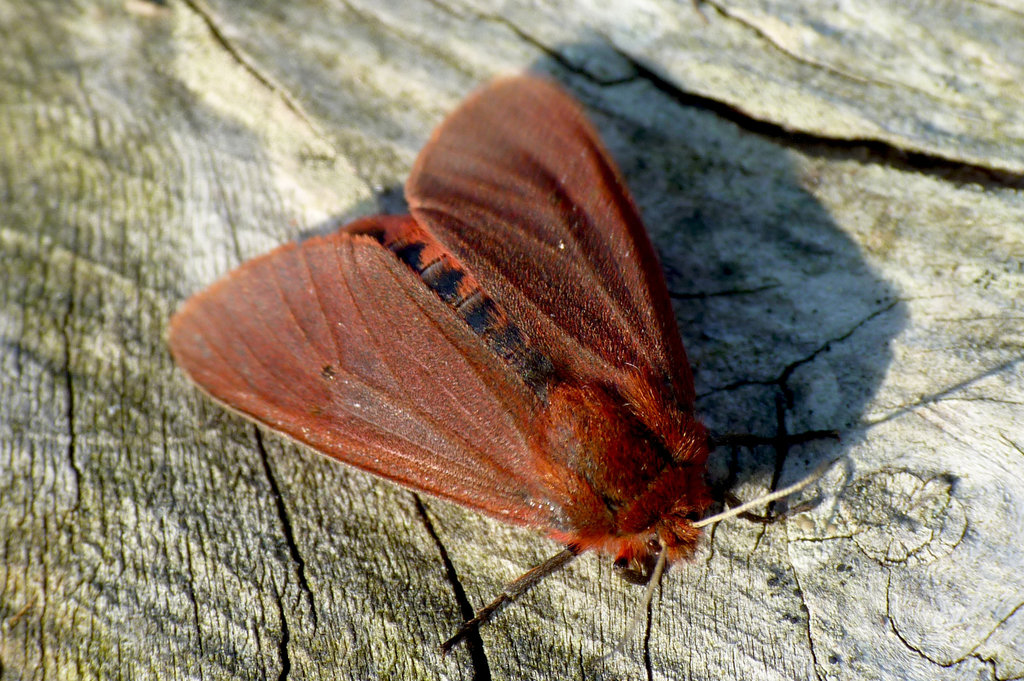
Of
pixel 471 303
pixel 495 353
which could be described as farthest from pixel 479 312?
pixel 495 353

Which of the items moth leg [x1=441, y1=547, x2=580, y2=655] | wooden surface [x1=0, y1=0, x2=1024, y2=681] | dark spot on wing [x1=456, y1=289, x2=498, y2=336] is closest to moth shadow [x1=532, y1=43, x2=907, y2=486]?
wooden surface [x1=0, y1=0, x2=1024, y2=681]

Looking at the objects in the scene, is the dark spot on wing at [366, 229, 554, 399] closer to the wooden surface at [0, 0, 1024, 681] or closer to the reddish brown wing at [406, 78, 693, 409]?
the reddish brown wing at [406, 78, 693, 409]

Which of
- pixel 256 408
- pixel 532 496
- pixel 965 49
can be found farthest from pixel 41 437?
pixel 965 49

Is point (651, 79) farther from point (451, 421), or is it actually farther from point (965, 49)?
point (451, 421)

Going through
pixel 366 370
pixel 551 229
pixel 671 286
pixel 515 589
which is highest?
pixel 551 229

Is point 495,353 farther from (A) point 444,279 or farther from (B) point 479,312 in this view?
(A) point 444,279

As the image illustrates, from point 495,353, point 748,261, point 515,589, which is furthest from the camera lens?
point 748,261
